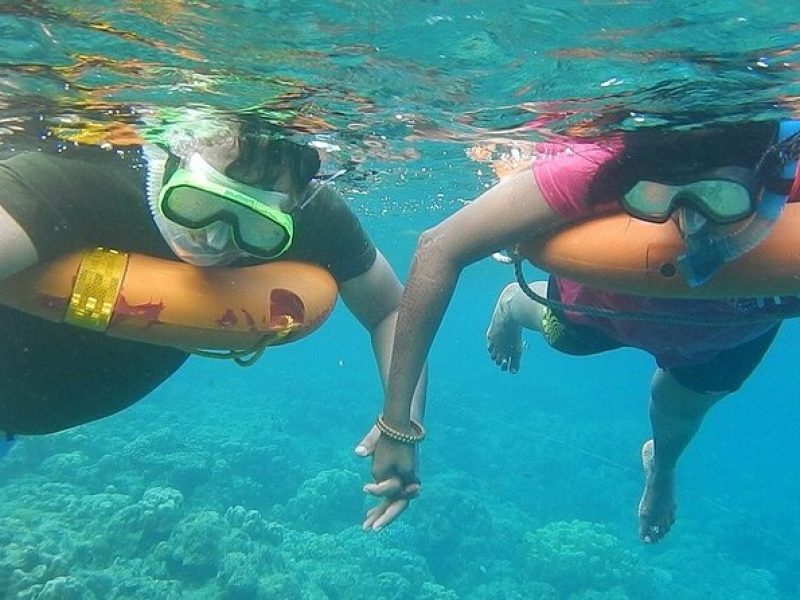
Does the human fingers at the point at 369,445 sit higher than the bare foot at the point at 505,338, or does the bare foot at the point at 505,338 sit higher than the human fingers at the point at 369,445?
the human fingers at the point at 369,445

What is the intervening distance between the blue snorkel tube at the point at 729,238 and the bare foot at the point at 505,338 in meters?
4.56

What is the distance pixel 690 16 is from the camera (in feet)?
13.7

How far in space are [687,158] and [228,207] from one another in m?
2.54

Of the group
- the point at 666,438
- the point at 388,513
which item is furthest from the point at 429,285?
the point at 666,438

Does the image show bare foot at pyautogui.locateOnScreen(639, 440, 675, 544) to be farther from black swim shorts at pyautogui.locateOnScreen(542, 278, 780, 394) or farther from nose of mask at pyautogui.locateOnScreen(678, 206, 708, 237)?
nose of mask at pyautogui.locateOnScreen(678, 206, 708, 237)

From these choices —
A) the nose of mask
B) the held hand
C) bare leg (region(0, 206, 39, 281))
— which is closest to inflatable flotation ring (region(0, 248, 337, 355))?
bare leg (region(0, 206, 39, 281))

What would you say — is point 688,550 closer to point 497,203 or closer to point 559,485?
point 559,485

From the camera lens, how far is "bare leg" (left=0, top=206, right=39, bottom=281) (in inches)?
124

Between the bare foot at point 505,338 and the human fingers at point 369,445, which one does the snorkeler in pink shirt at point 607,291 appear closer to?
the human fingers at point 369,445

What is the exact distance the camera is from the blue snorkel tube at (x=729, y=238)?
354 cm

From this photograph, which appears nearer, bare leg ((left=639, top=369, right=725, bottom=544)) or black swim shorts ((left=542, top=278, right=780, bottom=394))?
black swim shorts ((left=542, top=278, right=780, bottom=394))

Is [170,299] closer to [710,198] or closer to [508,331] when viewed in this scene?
[710,198]

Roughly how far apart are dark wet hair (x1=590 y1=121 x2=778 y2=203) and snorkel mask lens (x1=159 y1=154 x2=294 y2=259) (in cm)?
183

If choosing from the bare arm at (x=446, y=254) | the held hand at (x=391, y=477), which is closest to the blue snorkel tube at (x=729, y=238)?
the bare arm at (x=446, y=254)
